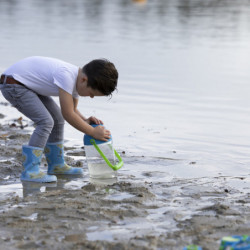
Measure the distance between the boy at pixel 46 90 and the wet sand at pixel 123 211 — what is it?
29 centimetres

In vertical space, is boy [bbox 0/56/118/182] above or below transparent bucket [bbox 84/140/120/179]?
above

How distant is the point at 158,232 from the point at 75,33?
14.4 metres

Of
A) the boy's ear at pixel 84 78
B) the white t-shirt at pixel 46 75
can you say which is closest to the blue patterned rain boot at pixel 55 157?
the white t-shirt at pixel 46 75

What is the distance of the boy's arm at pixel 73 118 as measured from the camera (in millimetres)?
5227

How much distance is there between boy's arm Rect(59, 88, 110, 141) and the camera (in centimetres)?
523

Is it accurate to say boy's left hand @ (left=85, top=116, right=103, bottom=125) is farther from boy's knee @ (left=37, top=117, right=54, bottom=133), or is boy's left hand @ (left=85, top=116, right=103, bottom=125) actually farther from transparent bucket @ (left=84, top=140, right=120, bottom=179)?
boy's knee @ (left=37, top=117, right=54, bottom=133)

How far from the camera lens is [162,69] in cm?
1223

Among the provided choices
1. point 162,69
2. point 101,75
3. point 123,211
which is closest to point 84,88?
point 101,75

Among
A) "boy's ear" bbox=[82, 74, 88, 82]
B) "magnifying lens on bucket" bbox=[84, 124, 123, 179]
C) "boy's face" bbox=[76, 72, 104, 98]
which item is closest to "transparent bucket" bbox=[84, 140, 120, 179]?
"magnifying lens on bucket" bbox=[84, 124, 123, 179]

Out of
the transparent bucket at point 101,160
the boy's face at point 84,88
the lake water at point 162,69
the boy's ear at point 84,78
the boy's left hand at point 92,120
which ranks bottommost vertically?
the lake water at point 162,69

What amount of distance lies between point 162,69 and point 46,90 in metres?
6.99

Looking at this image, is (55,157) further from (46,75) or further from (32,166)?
(46,75)

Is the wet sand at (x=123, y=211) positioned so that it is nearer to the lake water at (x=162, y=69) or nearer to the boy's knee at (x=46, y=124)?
the boy's knee at (x=46, y=124)

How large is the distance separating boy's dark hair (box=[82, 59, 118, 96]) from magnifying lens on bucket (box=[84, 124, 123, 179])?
0.49 m
